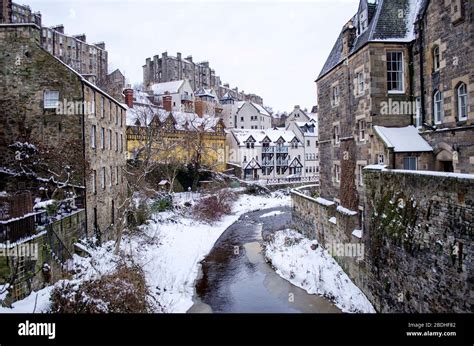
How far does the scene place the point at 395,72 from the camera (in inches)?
557

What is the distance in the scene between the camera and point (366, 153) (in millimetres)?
14516

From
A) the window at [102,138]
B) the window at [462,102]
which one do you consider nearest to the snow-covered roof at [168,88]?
the window at [102,138]

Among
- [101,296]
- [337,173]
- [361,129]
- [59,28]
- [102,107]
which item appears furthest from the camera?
[59,28]

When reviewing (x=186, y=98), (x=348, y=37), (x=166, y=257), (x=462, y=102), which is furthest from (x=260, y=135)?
(x=462, y=102)

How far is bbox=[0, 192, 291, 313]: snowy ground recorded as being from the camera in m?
11.2

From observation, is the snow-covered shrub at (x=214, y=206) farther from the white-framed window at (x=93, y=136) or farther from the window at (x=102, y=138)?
the white-framed window at (x=93, y=136)

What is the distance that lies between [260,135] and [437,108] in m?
37.0

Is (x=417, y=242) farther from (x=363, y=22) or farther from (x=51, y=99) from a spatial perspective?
(x=51, y=99)

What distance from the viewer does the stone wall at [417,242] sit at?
7078 millimetres

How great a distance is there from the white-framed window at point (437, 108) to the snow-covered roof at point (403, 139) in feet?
2.85

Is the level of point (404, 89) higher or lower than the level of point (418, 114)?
higher

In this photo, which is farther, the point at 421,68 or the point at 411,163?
the point at 421,68

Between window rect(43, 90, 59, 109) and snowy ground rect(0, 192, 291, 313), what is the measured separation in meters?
6.05
